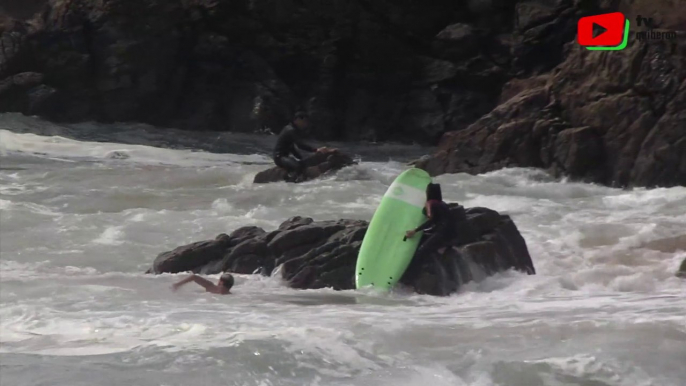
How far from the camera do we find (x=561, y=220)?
10797 mm

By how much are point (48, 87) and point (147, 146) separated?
15.5ft

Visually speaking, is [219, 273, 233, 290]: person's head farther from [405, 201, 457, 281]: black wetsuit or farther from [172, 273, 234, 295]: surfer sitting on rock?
[405, 201, 457, 281]: black wetsuit

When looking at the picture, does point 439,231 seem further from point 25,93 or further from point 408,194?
point 25,93

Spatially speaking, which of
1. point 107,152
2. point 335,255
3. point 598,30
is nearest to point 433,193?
point 335,255

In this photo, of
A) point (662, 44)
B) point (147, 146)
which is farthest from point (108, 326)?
A: point (147, 146)

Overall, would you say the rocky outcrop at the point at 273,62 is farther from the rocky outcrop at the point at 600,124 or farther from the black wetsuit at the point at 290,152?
the black wetsuit at the point at 290,152

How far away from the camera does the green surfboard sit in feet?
24.6

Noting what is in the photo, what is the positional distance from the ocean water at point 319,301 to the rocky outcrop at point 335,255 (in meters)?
0.18

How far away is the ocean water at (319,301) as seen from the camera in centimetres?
463

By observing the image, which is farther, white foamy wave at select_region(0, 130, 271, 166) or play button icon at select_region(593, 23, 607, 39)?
white foamy wave at select_region(0, 130, 271, 166)

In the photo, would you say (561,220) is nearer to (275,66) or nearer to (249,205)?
(249,205)

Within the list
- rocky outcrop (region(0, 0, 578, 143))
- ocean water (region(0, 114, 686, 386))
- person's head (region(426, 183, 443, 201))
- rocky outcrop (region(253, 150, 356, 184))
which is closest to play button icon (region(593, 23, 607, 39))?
rocky outcrop (region(0, 0, 578, 143))

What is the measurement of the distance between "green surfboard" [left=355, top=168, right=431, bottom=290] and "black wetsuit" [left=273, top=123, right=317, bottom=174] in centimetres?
514

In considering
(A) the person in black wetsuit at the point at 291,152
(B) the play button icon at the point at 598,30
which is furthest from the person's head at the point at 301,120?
(B) the play button icon at the point at 598,30
